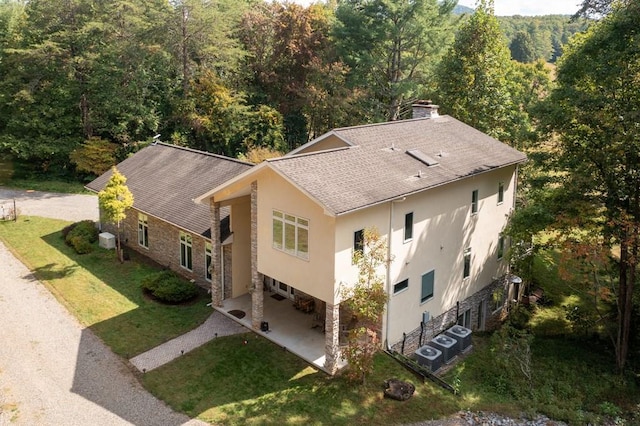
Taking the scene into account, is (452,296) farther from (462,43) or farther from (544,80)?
(544,80)

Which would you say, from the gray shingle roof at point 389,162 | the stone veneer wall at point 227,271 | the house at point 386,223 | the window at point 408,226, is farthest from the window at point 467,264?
the stone veneer wall at point 227,271

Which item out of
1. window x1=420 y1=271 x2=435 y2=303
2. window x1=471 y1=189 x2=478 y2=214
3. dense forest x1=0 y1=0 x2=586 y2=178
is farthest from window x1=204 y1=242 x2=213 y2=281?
dense forest x1=0 y1=0 x2=586 y2=178

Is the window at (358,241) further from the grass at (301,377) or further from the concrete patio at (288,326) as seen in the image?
the grass at (301,377)

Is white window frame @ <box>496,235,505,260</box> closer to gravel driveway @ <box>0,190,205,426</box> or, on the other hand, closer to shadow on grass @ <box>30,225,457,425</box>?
shadow on grass @ <box>30,225,457,425</box>

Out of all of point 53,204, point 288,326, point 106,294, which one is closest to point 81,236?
point 106,294

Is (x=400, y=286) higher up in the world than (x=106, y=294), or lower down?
higher up

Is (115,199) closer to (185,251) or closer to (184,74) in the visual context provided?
(185,251)
